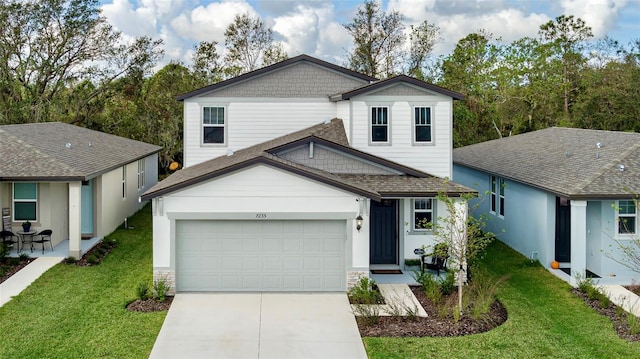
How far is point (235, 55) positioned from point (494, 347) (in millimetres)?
34609

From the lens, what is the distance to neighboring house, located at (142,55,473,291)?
13.3 meters

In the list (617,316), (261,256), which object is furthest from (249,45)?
(617,316)

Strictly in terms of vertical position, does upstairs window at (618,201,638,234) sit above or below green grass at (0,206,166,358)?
above

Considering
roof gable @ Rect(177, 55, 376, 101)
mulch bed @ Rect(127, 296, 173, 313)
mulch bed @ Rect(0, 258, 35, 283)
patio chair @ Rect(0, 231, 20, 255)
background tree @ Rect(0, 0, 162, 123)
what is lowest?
mulch bed @ Rect(127, 296, 173, 313)

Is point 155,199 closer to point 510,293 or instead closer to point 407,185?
point 407,185

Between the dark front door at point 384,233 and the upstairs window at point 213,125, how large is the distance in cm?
615

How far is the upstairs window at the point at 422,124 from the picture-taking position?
16.7 m

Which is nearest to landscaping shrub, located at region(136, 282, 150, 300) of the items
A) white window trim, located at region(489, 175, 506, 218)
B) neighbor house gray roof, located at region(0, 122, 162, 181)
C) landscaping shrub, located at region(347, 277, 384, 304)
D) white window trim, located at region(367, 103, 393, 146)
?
landscaping shrub, located at region(347, 277, 384, 304)

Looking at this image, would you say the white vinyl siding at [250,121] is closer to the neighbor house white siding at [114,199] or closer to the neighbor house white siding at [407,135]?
the neighbor house white siding at [407,135]

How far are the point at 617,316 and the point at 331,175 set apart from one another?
7162 mm

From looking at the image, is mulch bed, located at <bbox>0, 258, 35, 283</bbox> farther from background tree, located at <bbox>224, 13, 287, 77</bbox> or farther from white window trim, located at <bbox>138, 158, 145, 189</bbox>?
background tree, located at <bbox>224, 13, 287, 77</bbox>

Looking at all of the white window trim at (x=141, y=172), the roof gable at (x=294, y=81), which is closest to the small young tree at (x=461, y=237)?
the roof gable at (x=294, y=81)

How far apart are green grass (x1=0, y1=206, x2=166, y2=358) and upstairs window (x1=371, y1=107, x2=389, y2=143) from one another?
7.59m

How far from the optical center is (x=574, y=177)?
15.5 meters
